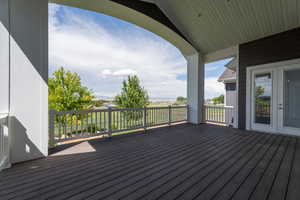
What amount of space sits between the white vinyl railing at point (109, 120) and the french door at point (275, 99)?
263 cm

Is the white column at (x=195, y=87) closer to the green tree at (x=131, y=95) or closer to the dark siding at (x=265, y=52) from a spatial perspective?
the dark siding at (x=265, y=52)

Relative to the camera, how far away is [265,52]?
4.48 m

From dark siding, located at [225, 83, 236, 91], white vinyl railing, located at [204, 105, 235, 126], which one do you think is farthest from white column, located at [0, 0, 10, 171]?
dark siding, located at [225, 83, 236, 91]

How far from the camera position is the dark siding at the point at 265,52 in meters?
3.99

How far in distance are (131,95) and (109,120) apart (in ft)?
21.1

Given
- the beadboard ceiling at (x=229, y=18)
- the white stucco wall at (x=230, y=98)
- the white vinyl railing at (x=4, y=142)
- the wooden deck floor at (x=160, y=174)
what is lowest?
the wooden deck floor at (x=160, y=174)

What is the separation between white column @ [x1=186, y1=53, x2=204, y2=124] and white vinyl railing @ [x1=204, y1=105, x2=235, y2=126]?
510mm

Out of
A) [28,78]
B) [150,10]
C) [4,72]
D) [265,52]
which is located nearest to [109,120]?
[28,78]

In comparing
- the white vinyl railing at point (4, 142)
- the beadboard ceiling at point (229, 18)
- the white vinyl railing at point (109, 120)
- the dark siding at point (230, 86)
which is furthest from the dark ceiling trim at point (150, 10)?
the dark siding at point (230, 86)

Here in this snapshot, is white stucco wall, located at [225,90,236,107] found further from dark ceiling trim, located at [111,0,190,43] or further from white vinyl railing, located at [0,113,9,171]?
white vinyl railing, located at [0,113,9,171]

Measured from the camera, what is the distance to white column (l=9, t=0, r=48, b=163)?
2283 mm

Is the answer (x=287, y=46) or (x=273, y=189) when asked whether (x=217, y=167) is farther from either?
(x=287, y=46)

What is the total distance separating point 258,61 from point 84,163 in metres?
5.98

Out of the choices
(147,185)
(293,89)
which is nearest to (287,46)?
(293,89)
